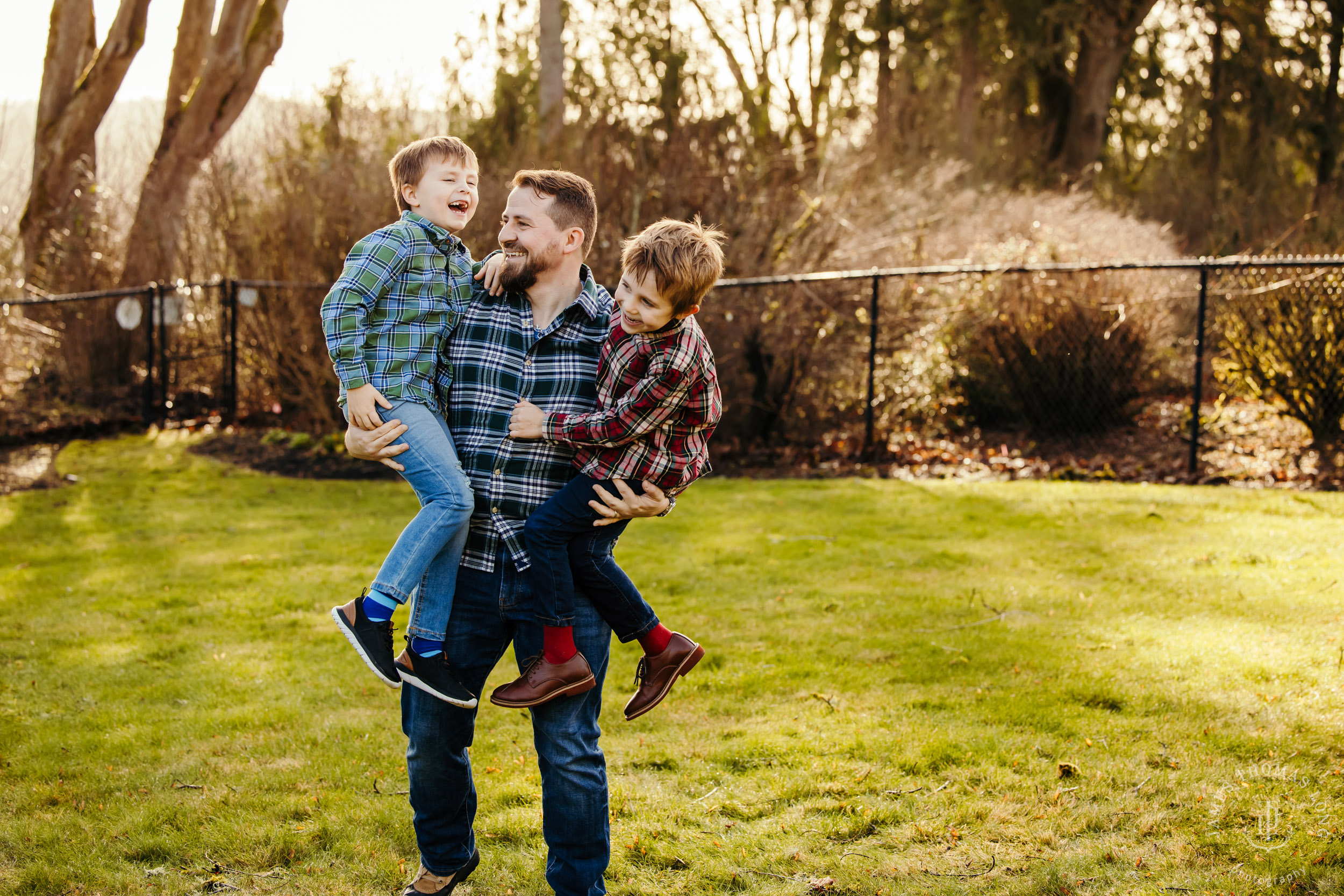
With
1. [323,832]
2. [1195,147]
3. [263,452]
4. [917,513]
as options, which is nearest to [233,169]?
[263,452]

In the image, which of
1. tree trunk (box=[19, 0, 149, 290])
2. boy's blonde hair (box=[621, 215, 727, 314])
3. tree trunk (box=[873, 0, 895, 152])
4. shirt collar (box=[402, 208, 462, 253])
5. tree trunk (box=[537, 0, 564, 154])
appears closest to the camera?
boy's blonde hair (box=[621, 215, 727, 314])

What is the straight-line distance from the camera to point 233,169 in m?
12.1

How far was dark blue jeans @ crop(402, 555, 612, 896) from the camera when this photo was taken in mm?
2561

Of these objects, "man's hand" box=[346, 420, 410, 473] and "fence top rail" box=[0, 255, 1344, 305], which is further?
"fence top rail" box=[0, 255, 1344, 305]

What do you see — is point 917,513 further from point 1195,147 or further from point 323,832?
point 1195,147

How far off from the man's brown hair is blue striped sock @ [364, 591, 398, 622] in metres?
1.00

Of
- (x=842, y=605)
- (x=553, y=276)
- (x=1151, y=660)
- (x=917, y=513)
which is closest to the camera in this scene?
(x=553, y=276)

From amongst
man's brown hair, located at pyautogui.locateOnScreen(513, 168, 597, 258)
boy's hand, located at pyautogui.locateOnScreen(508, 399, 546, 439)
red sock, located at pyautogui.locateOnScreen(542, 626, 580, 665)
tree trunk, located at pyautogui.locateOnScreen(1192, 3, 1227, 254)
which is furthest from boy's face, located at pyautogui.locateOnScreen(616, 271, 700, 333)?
tree trunk, located at pyautogui.locateOnScreen(1192, 3, 1227, 254)

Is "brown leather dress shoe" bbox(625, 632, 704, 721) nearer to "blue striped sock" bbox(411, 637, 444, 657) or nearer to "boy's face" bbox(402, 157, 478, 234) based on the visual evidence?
"blue striped sock" bbox(411, 637, 444, 657)

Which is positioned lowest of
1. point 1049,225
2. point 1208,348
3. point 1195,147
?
point 1208,348

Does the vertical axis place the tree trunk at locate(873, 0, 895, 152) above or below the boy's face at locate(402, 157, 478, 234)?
above

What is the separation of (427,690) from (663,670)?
61cm

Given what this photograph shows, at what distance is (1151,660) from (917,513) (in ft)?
9.95

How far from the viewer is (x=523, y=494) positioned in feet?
8.57
